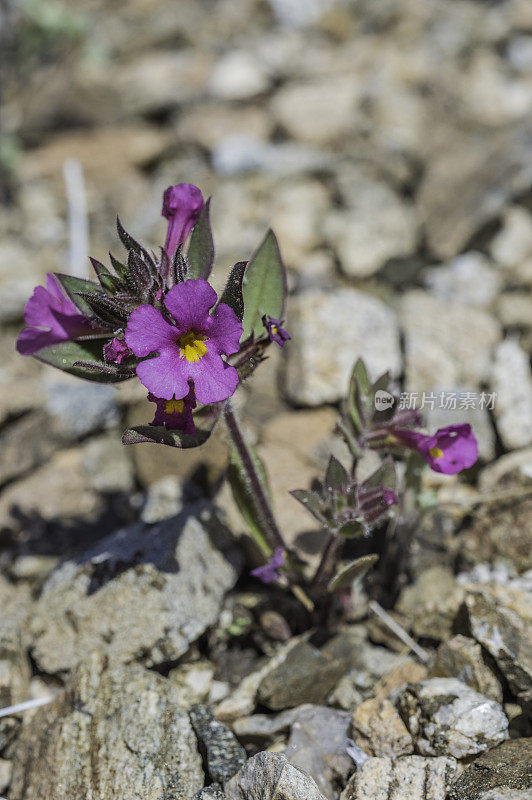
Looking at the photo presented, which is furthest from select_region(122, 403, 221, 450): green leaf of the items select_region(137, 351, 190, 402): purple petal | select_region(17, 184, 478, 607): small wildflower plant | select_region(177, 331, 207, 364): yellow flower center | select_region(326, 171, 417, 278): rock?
select_region(326, 171, 417, 278): rock

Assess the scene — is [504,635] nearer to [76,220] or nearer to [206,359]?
[206,359]

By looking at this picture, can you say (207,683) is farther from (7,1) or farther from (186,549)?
(7,1)

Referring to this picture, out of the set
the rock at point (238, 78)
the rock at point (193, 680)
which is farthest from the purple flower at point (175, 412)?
the rock at point (238, 78)

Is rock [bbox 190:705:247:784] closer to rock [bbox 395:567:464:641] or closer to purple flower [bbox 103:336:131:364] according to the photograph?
rock [bbox 395:567:464:641]

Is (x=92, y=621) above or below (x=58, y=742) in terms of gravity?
above

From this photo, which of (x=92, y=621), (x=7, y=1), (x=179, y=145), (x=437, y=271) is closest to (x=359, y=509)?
(x=92, y=621)

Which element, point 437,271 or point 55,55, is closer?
point 437,271

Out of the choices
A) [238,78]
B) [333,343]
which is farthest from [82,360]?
[238,78]
